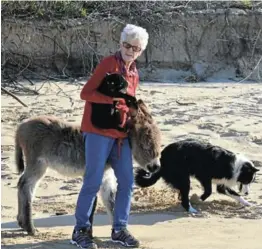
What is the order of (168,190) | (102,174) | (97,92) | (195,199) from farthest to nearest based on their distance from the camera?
(168,190)
(195,199)
(102,174)
(97,92)

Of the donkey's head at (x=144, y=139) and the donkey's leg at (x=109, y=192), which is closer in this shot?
the donkey's head at (x=144, y=139)

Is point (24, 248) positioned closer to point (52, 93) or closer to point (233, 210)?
point (233, 210)

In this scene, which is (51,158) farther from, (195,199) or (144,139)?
(195,199)

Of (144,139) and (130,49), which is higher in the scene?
(130,49)

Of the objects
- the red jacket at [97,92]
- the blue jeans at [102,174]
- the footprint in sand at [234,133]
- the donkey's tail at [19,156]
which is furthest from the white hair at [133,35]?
the footprint in sand at [234,133]

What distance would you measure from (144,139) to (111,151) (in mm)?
315

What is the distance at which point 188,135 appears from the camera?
10.8 m

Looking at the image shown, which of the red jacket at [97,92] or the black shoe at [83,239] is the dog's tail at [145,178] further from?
the red jacket at [97,92]

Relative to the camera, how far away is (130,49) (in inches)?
231

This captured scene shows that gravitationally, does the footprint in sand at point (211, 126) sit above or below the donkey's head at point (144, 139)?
below

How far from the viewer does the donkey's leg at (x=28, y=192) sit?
21.2 feet

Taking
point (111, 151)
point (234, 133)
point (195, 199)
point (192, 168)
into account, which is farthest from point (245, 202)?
point (234, 133)

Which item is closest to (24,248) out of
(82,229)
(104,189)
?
(82,229)

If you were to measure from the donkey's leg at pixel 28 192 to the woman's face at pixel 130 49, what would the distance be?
1.31 meters
